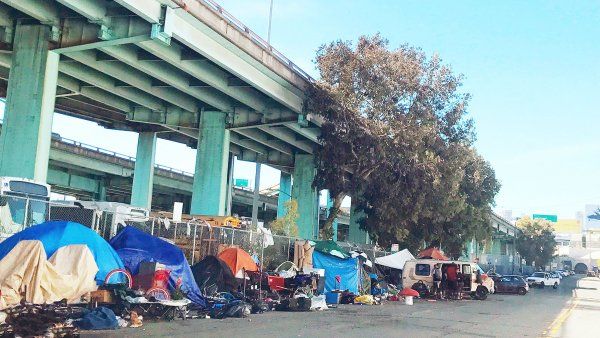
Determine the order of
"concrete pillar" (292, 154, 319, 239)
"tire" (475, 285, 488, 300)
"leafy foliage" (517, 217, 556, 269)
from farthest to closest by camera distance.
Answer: "leafy foliage" (517, 217, 556, 269), "concrete pillar" (292, 154, 319, 239), "tire" (475, 285, 488, 300)

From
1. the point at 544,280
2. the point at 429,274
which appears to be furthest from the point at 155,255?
the point at 544,280

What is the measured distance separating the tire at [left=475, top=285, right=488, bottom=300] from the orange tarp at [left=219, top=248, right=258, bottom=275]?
15.1m

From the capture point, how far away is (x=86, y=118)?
38.4 m

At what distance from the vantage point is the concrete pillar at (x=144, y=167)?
3894 centimetres

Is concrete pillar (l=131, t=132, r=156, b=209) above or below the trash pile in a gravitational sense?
above

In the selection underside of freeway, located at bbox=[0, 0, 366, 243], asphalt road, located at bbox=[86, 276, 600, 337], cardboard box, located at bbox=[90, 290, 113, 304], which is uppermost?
underside of freeway, located at bbox=[0, 0, 366, 243]

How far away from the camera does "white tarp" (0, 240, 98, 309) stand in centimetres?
1216

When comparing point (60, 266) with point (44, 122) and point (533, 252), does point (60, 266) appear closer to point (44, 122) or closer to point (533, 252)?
point (44, 122)

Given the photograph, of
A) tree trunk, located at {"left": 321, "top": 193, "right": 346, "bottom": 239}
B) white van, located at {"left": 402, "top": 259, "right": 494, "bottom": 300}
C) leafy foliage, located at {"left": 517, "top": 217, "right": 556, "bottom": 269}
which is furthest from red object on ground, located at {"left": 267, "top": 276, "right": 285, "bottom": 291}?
leafy foliage, located at {"left": 517, "top": 217, "right": 556, "bottom": 269}

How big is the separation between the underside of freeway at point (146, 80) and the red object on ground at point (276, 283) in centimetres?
947

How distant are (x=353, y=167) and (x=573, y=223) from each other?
149430 mm

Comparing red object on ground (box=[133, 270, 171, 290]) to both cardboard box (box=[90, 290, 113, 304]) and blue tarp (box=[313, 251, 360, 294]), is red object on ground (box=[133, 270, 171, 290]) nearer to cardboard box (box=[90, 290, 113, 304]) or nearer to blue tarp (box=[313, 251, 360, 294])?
cardboard box (box=[90, 290, 113, 304])

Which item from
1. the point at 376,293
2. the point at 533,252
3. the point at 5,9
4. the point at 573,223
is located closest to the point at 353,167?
the point at 376,293

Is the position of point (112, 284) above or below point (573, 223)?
below
